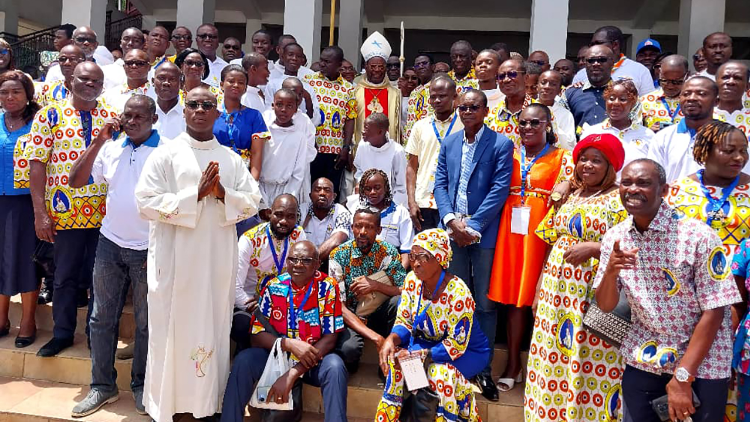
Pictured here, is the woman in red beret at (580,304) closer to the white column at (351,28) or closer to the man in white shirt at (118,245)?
the man in white shirt at (118,245)

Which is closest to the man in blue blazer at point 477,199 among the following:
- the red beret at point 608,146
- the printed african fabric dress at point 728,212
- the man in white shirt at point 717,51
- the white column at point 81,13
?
the red beret at point 608,146

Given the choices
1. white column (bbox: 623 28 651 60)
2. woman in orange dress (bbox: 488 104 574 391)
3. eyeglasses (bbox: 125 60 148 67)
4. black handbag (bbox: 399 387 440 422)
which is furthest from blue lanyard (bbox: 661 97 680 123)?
white column (bbox: 623 28 651 60)

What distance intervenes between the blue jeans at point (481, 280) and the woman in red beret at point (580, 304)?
28.4 inches

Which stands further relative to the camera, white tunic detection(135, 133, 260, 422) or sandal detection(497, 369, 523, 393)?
sandal detection(497, 369, 523, 393)

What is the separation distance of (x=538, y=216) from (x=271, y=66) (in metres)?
4.40

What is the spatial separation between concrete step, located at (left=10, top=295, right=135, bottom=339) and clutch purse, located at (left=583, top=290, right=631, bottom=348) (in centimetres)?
371

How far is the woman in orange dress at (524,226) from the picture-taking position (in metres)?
4.34

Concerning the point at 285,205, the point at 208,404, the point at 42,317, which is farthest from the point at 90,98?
the point at 208,404

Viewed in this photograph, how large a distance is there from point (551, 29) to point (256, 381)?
282 inches

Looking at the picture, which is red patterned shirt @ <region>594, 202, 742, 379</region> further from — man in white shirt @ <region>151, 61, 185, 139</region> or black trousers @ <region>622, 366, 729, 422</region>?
man in white shirt @ <region>151, 61, 185, 139</region>

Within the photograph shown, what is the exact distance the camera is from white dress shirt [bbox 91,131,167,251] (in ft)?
14.1

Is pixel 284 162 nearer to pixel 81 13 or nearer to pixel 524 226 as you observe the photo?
pixel 524 226

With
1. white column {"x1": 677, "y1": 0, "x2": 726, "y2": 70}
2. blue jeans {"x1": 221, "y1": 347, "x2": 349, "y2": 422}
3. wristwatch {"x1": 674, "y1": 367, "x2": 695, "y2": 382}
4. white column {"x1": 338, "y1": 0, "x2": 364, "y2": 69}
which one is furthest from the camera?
white column {"x1": 338, "y1": 0, "x2": 364, "y2": 69}

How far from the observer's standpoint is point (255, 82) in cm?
643
